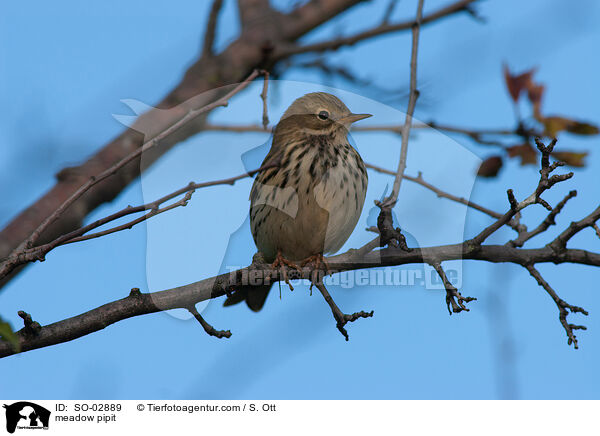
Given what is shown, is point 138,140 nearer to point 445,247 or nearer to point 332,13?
point 332,13

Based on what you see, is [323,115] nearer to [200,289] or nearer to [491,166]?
[491,166]

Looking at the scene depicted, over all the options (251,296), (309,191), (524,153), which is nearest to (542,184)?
(524,153)

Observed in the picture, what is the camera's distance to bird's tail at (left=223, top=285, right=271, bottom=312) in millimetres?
4786

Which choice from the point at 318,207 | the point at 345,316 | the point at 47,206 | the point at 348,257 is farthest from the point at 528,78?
the point at 47,206

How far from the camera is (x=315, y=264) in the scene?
4.75 meters

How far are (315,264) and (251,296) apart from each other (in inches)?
28.3

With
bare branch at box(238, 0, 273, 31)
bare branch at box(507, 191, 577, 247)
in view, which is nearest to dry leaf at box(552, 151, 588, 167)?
bare branch at box(507, 191, 577, 247)

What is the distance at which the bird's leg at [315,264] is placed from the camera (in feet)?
13.9

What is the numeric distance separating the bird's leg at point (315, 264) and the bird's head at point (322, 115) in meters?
1.19

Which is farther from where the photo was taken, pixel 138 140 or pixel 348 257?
pixel 138 140

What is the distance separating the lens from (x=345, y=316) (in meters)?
3.92
